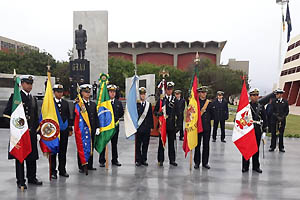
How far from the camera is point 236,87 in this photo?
151ft

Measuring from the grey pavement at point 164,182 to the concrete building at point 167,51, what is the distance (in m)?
58.5

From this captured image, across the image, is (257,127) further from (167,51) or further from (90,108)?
(167,51)

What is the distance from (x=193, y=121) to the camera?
5.76m

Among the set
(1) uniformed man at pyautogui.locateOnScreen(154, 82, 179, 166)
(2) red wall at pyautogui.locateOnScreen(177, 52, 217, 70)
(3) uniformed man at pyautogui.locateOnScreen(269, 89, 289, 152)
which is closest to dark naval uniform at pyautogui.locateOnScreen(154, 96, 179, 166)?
(1) uniformed man at pyautogui.locateOnScreen(154, 82, 179, 166)

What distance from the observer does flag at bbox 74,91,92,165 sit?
526cm

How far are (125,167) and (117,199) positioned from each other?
6.03 ft

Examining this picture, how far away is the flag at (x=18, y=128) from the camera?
4324 millimetres

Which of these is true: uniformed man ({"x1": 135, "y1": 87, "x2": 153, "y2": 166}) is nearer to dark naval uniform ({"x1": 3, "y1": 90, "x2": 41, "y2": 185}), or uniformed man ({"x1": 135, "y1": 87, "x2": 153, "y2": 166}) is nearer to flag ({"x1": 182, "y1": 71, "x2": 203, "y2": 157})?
flag ({"x1": 182, "y1": 71, "x2": 203, "y2": 157})

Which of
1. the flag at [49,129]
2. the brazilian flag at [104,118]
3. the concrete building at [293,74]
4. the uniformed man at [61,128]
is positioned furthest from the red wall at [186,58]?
the flag at [49,129]

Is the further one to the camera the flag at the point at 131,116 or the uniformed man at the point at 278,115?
the uniformed man at the point at 278,115

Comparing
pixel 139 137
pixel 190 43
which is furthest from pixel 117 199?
pixel 190 43

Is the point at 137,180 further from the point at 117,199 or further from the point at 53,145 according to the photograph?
the point at 53,145

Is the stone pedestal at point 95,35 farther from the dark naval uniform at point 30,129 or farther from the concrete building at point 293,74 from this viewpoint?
the concrete building at point 293,74

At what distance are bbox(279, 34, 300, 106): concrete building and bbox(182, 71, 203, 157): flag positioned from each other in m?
36.8
